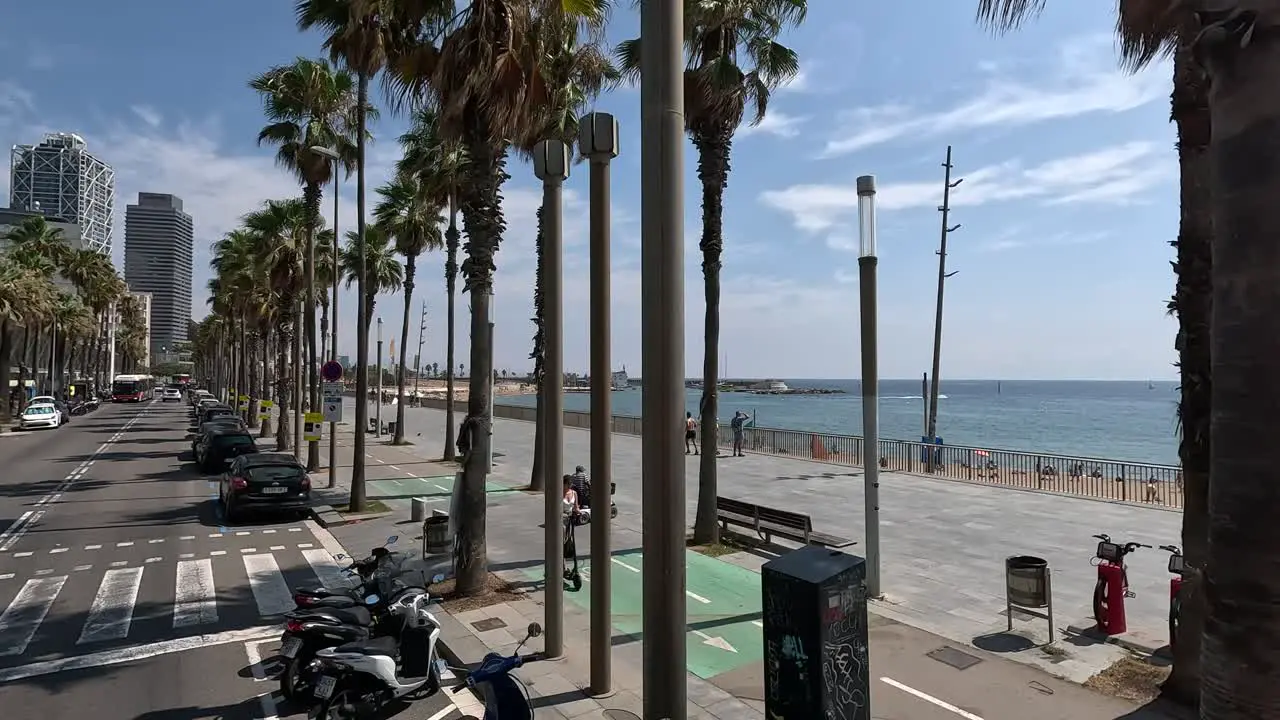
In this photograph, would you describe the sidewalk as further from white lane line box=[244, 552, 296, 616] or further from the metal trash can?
white lane line box=[244, 552, 296, 616]

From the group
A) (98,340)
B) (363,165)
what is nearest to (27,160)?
(98,340)

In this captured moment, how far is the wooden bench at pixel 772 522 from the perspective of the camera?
1095 cm

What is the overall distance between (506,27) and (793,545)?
8.85 m

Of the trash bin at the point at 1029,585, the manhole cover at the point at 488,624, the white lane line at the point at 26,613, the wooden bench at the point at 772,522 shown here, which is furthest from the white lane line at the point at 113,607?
the trash bin at the point at 1029,585

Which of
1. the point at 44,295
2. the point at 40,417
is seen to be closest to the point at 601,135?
the point at 40,417

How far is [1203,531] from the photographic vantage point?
19.2 feet

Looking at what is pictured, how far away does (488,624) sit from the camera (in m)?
8.18

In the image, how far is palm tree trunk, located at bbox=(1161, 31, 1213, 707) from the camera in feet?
18.7

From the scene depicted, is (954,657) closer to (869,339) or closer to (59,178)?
(869,339)

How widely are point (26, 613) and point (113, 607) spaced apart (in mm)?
927

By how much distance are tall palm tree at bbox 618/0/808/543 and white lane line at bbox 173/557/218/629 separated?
6.92 m

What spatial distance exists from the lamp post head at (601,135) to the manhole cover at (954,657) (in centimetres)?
562

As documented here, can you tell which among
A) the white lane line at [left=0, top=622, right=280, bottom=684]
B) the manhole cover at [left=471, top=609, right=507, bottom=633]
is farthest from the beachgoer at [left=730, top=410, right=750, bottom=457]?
the white lane line at [left=0, top=622, right=280, bottom=684]

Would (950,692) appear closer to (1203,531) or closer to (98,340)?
(1203,531)
